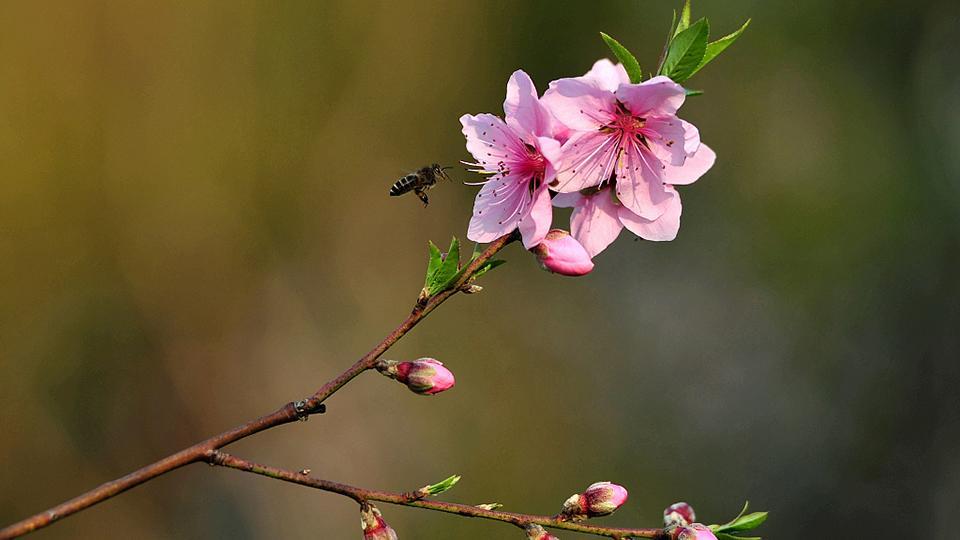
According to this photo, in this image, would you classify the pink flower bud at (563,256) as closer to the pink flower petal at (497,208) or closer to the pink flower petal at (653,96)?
the pink flower petal at (497,208)

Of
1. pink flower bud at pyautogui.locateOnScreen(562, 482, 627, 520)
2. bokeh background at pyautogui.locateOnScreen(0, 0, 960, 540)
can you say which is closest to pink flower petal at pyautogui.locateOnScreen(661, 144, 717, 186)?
pink flower bud at pyautogui.locateOnScreen(562, 482, 627, 520)

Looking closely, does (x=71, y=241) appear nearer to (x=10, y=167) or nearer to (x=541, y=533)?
(x=10, y=167)

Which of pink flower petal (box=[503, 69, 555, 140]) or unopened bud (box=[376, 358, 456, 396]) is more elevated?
pink flower petal (box=[503, 69, 555, 140])

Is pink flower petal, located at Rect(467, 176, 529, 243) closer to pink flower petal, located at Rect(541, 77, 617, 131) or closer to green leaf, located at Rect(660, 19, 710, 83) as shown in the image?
pink flower petal, located at Rect(541, 77, 617, 131)

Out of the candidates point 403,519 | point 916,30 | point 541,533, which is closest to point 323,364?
point 403,519

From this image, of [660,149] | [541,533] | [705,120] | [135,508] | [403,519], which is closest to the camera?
[541,533]

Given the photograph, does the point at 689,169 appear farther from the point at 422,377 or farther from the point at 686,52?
the point at 422,377

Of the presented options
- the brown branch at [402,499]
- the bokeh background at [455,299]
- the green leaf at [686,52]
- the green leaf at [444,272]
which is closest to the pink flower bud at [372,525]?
the brown branch at [402,499]
